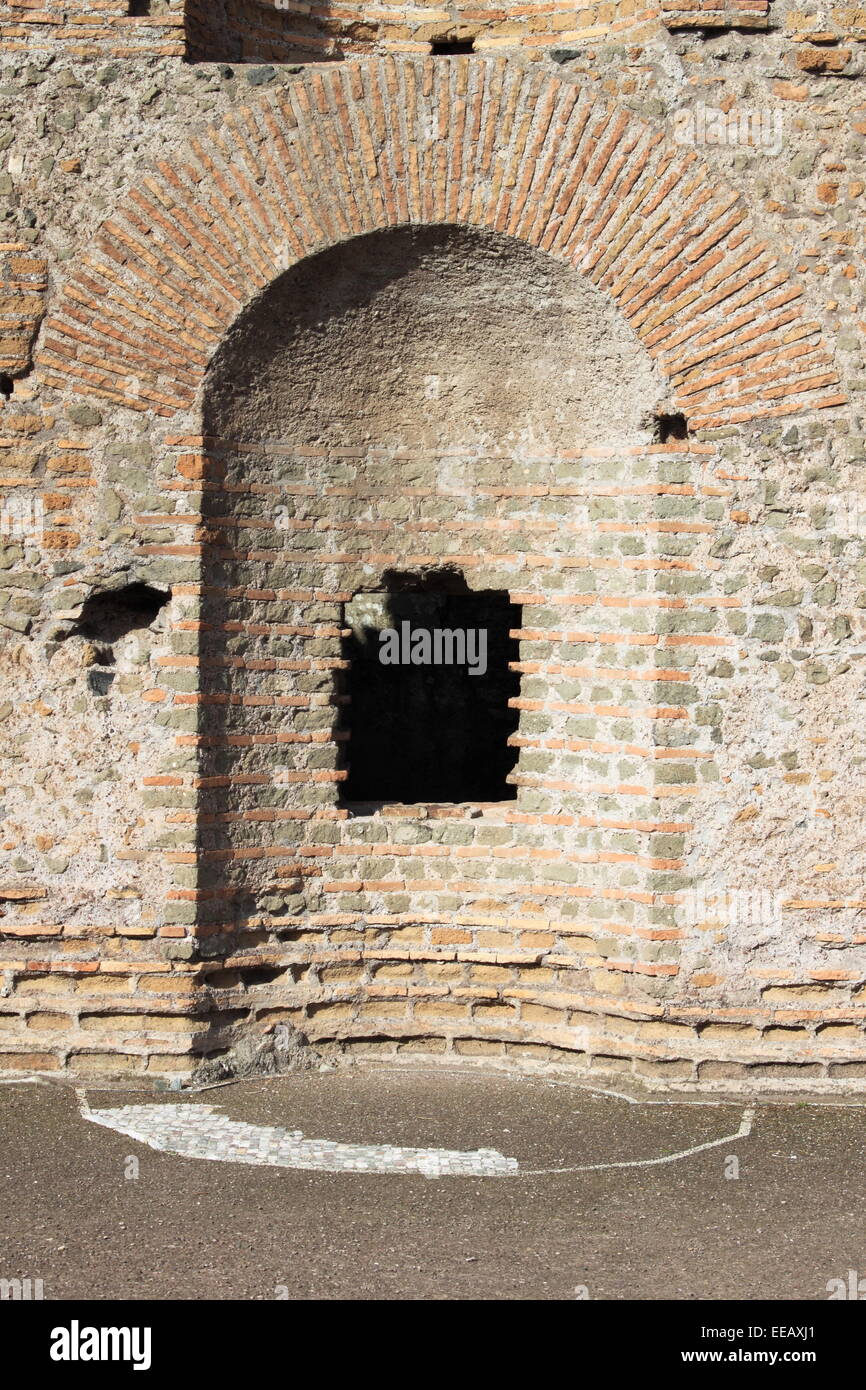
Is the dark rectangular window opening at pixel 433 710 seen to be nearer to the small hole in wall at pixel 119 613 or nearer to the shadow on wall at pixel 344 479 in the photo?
the shadow on wall at pixel 344 479

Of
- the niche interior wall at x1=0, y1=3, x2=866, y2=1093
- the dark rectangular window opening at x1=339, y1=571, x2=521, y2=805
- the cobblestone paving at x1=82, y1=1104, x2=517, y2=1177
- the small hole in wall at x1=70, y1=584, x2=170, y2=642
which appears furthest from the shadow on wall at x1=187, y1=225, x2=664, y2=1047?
the dark rectangular window opening at x1=339, y1=571, x2=521, y2=805

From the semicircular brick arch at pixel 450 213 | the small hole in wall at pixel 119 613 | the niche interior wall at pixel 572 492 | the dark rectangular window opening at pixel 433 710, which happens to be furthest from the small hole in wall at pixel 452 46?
the dark rectangular window opening at pixel 433 710

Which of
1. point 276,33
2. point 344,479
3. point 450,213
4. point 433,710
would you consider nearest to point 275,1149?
point 344,479

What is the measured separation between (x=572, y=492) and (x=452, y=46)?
7.79 feet

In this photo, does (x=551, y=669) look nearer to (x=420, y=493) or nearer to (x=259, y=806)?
(x=420, y=493)

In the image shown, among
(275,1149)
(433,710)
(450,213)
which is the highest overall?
(450,213)

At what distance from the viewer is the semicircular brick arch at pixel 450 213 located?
6.21m

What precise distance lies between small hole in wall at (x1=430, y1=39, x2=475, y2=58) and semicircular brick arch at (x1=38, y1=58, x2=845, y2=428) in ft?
2.99

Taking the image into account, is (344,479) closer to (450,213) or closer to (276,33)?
(450,213)

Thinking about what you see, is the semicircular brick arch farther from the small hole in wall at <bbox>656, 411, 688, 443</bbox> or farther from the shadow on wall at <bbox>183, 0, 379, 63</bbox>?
the shadow on wall at <bbox>183, 0, 379, 63</bbox>

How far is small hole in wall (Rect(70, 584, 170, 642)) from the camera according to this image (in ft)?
21.4

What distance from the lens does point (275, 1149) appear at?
5746 millimetres

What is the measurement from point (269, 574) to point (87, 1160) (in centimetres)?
273

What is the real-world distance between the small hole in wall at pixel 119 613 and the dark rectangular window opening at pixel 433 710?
3.56 m
